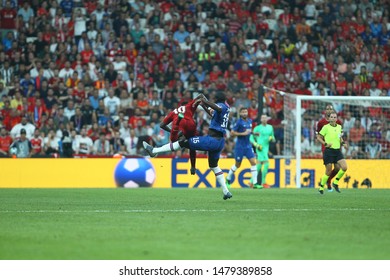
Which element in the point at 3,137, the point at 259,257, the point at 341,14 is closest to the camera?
the point at 259,257

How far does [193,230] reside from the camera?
11.6 metres

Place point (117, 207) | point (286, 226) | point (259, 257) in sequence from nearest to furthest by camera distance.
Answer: point (259, 257)
point (286, 226)
point (117, 207)

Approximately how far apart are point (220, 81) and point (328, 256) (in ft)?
73.1

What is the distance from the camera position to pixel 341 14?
114 feet

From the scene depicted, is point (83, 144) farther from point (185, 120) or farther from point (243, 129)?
point (185, 120)

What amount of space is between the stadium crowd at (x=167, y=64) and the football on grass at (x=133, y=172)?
4.97ft

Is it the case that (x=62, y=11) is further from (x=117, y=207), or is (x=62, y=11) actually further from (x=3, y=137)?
(x=117, y=207)

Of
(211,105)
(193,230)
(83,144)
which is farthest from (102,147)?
(193,230)

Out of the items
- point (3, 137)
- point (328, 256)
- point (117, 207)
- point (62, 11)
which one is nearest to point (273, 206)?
point (117, 207)

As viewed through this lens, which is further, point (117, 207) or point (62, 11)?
point (62, 11)

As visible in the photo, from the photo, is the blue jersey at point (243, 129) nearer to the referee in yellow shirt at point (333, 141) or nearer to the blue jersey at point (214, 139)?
the referee in yellow shirt at point (333, 141)

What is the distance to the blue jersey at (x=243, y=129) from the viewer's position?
25.4 metres

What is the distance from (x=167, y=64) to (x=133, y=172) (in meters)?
6.09

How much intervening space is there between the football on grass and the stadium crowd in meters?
1.51
